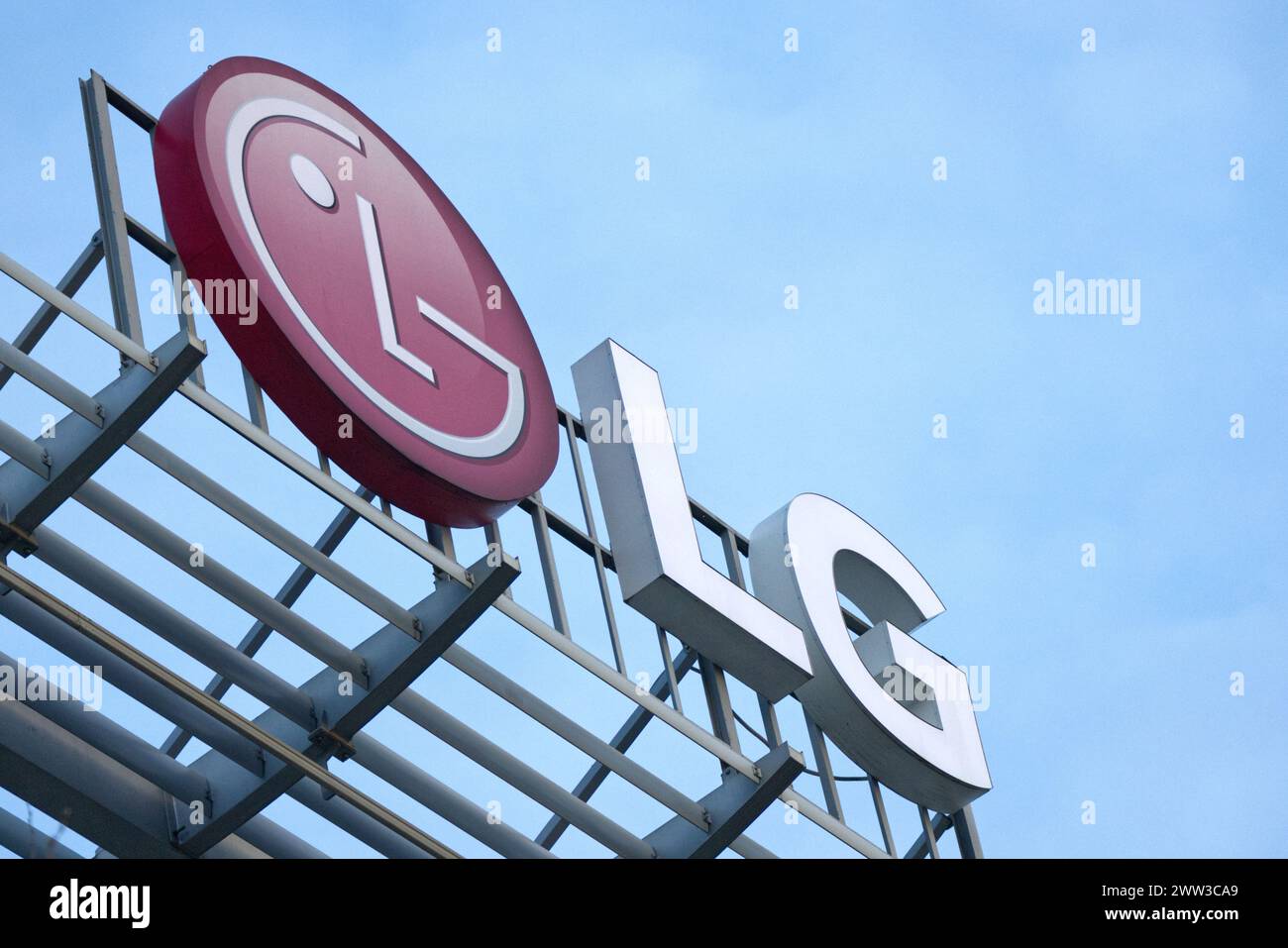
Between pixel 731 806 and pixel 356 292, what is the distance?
4263 millimetres

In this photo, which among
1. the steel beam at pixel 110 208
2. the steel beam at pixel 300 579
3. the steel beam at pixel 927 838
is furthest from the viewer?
the steel beam at pixel 927 838

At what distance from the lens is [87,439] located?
10227 mm

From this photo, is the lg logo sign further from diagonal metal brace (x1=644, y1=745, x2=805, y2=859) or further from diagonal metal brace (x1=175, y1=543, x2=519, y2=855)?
diagonal metal brace (x1=644, y1=745, x2=805, y2=859)

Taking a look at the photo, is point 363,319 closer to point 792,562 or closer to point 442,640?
point 442,640

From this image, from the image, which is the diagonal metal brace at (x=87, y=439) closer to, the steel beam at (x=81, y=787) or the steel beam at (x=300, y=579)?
the steel beam at (x=81, y=787)

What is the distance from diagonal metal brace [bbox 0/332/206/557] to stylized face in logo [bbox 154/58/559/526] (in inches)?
31.7

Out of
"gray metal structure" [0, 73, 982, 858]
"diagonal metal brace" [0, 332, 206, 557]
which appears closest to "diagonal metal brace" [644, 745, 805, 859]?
"gray metal structure" [0, 73, 982, 858]

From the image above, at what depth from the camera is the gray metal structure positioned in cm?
1029


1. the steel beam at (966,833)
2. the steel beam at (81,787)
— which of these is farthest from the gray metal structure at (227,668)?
the steel beam at (966,833)

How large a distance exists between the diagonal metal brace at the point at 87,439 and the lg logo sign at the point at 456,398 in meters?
0.81

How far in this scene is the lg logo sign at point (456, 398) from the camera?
433 inches

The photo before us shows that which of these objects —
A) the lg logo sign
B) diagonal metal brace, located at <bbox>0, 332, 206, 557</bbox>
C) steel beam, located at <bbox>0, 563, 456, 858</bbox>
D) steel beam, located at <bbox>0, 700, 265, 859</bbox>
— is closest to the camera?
steel beam, located at <bbox>0, 563, 456, 858</bbox>

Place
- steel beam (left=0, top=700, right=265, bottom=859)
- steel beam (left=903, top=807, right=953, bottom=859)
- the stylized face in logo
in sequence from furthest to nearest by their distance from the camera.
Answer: steel beam (left=903, top=807, right=953, bottom=859)
the stylized face in logo
steel beam (left=0, top=700, right=265, bottom=859)

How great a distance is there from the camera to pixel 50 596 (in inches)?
390
